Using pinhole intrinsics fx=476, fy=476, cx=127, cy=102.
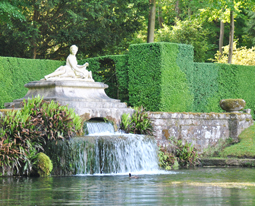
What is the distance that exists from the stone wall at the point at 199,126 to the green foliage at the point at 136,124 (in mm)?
381

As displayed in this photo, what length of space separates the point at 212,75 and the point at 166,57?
2.97 meters

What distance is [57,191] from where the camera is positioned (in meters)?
7.97

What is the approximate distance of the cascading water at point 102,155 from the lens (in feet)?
38.7

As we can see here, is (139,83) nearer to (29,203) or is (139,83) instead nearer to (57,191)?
(57,191)

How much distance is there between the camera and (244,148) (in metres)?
15.5

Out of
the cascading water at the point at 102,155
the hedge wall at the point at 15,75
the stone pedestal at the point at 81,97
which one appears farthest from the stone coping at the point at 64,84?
the hedge wall at the point at 15,75

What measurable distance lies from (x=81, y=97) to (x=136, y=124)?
1896 mm

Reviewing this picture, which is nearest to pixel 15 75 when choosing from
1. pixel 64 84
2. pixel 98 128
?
pixel 64 84

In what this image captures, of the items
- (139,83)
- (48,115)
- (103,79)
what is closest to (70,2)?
(103,79)

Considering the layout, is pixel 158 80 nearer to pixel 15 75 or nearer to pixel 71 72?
pixel 71 72

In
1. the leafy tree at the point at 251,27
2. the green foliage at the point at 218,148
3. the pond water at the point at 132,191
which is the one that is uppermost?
the leafy tree at the point at 251,27

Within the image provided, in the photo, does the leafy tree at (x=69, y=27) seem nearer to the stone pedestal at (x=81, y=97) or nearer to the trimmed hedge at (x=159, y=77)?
the trimmed hedge at (x=159, y=77)

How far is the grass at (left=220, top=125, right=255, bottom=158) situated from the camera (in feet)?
49.9

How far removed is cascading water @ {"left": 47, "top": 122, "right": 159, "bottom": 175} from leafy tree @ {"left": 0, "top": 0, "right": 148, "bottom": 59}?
35.1 feet
